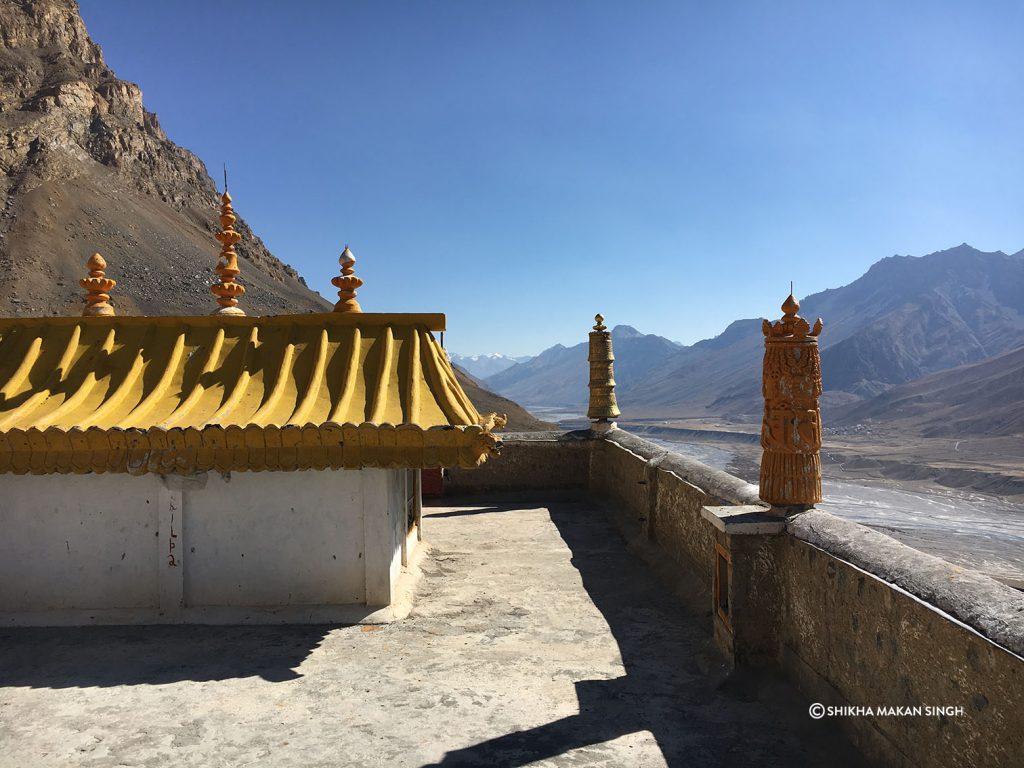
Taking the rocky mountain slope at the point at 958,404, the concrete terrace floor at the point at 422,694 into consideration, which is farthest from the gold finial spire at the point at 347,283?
the rocky mountain slope at the point at 958,404

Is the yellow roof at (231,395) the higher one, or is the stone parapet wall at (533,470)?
the yellow roof at (231,395)

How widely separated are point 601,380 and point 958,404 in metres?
117

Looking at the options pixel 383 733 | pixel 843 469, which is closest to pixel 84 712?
pixel 383 733

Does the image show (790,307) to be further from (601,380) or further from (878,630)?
Answer: (601,380)

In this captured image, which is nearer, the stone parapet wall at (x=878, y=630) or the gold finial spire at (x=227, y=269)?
the stone parapet wall at (x=878, y=630)

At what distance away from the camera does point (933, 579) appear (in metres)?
3.73

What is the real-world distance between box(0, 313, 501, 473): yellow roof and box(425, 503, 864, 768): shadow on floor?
2210 mm

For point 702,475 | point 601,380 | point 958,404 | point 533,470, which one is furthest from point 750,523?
point 958,404

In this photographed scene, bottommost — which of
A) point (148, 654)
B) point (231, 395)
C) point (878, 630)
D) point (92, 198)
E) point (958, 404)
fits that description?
point (148, 654)

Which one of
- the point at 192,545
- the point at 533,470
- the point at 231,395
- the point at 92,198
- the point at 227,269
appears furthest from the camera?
the point at 92,198

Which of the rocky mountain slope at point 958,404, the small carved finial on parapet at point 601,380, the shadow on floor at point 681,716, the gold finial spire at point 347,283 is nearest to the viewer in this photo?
the shadow on floor at point 681,716

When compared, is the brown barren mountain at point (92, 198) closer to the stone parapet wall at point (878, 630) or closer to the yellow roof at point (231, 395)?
the yellow roof at point (231, 395)

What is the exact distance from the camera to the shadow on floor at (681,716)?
431 centimetres

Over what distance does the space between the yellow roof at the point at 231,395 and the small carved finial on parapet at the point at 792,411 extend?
2361mm
